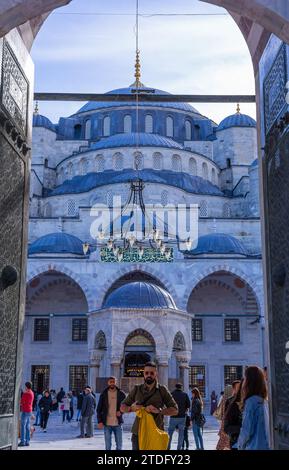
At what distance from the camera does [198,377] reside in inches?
1049

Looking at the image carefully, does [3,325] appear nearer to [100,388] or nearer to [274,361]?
[274,361]

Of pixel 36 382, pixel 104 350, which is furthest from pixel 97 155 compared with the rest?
pixel 104 350

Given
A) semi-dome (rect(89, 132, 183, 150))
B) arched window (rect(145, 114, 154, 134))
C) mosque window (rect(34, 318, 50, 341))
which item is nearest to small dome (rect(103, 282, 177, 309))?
mosque window (rect(34, 318, 50, 341))

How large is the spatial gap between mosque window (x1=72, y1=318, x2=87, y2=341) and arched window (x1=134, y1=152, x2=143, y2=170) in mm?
9080

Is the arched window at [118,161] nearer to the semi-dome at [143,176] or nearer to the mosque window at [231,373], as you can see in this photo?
the semi-dome at [143,176]

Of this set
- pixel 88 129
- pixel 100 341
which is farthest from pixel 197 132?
pixel 100 341

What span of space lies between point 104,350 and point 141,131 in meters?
22.7

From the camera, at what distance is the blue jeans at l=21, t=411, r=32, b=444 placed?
9852 millimetres

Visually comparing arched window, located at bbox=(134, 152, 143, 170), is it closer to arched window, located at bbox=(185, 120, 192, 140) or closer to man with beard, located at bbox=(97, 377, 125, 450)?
arched window, located at bbox=(185, 120, 192, 140)

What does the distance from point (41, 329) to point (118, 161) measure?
A: 413 inches

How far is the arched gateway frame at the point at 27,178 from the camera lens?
399 centimetres

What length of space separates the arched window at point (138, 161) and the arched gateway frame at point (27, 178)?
92.3 feet

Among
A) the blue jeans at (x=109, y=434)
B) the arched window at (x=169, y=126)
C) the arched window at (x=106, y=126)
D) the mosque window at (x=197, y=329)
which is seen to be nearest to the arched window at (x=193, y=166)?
the arched window at (x=169, y=126)

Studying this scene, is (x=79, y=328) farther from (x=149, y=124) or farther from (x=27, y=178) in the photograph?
(x=27, y=178)
